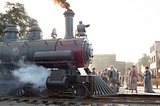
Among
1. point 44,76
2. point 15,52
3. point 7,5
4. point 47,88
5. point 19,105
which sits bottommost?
point 19,105

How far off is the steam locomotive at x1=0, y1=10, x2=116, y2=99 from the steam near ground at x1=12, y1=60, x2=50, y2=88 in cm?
26

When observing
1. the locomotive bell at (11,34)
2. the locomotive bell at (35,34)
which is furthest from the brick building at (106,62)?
the locomotive bell at (35,34)

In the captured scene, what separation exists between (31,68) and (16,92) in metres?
1.44

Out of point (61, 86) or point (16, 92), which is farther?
point (16, 92)

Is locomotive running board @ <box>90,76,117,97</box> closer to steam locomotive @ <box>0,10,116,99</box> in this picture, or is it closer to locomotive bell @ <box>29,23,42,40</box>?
steam locomotive @ <box>0,10,116,99</box>

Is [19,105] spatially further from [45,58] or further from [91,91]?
[91,91]

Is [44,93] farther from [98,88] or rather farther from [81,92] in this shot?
[98,88]

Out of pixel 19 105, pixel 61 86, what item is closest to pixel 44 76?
pixel 61 86

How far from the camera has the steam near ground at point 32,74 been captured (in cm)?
801

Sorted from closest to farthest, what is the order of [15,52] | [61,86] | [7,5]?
[61,86]
[15,52]
[7,5]

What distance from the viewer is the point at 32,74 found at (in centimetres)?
824

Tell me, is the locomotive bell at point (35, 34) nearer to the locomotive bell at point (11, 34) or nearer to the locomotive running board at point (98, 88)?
the locomotive bell at point (11, 34)

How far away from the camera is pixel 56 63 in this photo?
Result: 8.20 meters

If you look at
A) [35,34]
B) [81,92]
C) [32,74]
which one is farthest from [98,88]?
[35,34]
